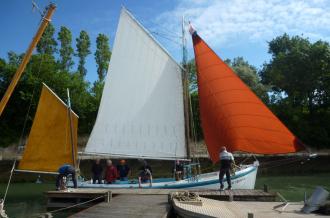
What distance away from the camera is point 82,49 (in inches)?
2518

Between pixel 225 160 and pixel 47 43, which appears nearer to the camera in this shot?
pixel 225 160

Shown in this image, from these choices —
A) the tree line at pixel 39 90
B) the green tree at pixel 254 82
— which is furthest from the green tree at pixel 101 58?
the green tree at pixel 254 82

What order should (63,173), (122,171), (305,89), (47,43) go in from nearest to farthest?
(63,173) → (122,171) → (305,89) → (47,43)

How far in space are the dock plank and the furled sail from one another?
7.76 m

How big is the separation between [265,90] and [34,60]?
31882 mm

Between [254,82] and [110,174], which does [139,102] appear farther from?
[254,82]

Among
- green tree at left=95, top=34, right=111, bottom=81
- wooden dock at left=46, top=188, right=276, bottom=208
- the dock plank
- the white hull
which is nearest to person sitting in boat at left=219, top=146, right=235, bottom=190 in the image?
wooden dock at left=46, top=188, right=276, bottom=208

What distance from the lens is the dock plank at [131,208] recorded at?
38.2ft

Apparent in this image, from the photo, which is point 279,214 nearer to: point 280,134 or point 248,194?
point 248,194

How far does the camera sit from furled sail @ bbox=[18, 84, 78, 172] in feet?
71.8

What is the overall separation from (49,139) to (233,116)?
10.8 metres

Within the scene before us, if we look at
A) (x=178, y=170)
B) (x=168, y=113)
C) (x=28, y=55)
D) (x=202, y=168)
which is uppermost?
(x=28, y=55)

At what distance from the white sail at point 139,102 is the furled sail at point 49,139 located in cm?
169

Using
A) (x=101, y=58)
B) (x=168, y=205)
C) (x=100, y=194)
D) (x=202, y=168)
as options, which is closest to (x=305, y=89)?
(x=202, y=168)
